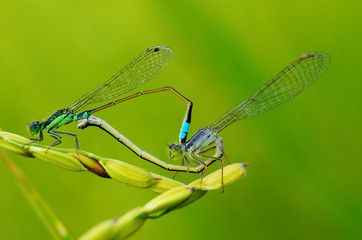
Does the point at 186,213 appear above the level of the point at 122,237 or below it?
below

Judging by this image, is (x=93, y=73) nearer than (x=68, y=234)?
No

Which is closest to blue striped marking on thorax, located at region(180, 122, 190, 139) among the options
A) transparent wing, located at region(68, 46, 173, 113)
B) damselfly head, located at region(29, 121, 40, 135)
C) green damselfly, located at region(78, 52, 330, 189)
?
green damselfly, located at region(78, 52, 330, 189)

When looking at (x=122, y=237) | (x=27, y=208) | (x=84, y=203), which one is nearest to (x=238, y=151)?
(x=84, y=203)

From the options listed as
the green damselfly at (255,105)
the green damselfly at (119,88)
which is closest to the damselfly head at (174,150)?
the green damselfly at (255,105)

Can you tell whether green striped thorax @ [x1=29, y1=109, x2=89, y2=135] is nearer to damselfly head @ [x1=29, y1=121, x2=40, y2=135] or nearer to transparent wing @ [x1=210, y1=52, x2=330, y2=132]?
damselfly head @ [x1=29, y1=121, x2=40, y2=135]

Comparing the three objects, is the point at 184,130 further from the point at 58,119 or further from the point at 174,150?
the point at 58,119

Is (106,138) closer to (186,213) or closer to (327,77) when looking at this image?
(186,213)

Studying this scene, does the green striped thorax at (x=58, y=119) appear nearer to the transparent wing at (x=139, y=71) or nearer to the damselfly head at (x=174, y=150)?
the transparent wing at (x=139, y=71)
